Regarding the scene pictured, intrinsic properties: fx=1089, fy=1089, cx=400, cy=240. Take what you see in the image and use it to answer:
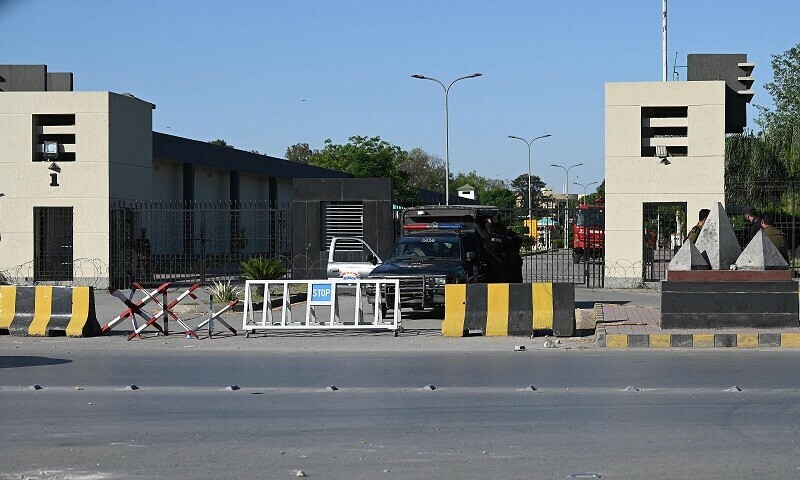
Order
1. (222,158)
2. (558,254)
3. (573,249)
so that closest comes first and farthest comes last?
(573,249) → (558,254) → (222,158)

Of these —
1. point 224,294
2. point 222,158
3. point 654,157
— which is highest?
point 222,158

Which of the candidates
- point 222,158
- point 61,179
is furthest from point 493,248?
point 222,158

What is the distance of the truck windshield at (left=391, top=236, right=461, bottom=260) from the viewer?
22438 mm

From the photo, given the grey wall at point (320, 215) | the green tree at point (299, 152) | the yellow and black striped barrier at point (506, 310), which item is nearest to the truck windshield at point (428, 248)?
the yellow and black striped barrier at point (506, 310)

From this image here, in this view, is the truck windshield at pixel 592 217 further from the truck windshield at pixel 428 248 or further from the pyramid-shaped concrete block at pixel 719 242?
the pyramid-shaped concrete block at pixel 719 242

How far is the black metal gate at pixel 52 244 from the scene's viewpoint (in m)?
31.6

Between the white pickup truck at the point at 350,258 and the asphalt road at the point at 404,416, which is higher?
the white pickup truck at the point at 350,258

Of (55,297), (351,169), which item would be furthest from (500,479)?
(351,169)

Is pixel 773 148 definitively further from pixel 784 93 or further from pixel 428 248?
pixel 428 248

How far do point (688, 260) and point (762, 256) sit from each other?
1106 mm

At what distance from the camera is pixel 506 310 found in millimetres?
17891

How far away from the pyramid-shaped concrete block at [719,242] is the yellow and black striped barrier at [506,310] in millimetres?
2228

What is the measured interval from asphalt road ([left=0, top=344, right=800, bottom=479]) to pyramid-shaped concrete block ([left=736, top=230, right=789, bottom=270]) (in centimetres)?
197

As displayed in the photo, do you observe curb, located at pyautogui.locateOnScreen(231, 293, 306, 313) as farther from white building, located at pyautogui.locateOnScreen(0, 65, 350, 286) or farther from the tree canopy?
the tree canopy
